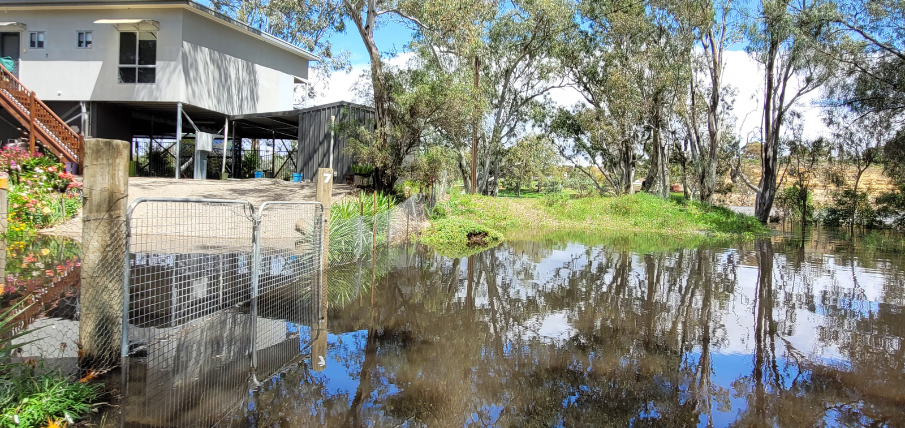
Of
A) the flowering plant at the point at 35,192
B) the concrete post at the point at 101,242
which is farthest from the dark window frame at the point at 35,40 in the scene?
the concrete post at the point at 101,242

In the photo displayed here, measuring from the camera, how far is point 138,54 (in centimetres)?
2036

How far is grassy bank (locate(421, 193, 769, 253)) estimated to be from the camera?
23.5 meters

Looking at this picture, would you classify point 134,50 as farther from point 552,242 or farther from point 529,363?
point 529,363

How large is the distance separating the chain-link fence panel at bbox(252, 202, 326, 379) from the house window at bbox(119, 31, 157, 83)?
13341 mm

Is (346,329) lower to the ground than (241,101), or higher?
lower

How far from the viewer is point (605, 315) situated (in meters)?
7.17

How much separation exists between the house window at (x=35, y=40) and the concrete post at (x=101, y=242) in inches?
847

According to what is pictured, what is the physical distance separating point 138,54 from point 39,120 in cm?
615

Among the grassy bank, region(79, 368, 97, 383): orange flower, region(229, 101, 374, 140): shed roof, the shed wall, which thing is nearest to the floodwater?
region(79, 368, 97, 383): orange flower

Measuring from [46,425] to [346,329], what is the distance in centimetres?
302

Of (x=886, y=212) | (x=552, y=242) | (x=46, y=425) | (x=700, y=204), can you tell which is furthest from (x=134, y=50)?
(x=886, y=212)

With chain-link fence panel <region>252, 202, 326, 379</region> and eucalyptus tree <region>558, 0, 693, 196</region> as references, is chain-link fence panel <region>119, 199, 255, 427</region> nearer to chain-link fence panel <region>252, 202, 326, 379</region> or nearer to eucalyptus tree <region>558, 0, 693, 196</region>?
chain-link fence panel <region>252, 202, 326, 379</region>

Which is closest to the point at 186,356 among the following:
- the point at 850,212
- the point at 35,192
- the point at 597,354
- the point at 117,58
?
the point at 597,354

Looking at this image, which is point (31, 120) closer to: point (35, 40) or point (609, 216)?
point (35, 40)
